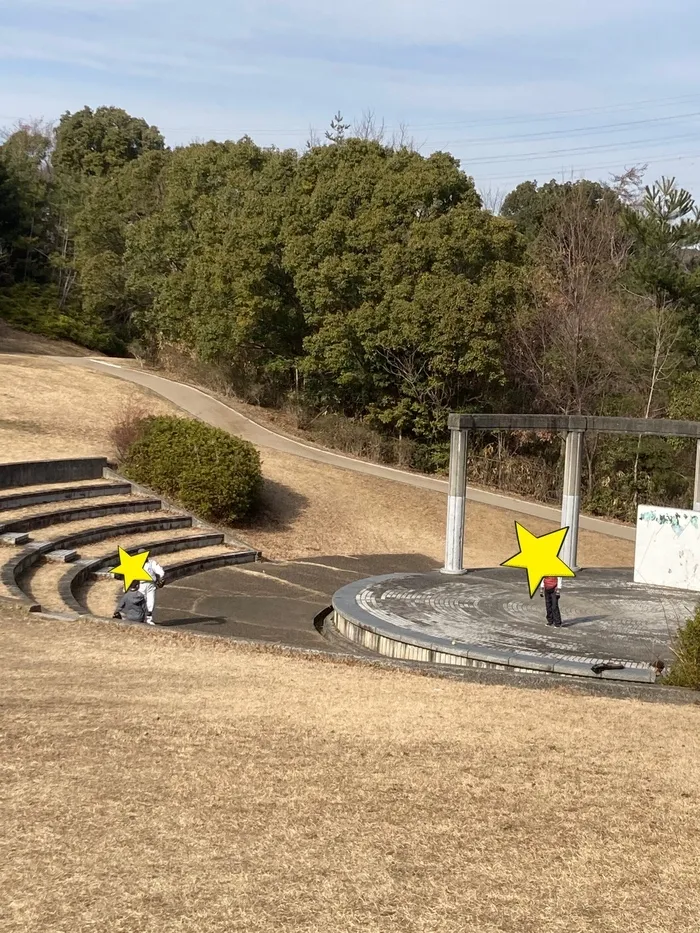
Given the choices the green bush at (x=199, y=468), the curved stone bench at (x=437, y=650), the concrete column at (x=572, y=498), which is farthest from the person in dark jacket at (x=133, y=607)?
the green bush at (x=199, y=468)

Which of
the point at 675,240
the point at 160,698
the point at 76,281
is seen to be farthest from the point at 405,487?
the point at 76,281

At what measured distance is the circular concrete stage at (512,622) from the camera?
11812mm

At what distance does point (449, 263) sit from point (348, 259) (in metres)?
3.25

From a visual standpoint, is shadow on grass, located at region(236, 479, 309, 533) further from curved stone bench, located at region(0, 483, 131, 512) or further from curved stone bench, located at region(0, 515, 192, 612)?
curved stone bench, located at region(0, 483, 131, 512)

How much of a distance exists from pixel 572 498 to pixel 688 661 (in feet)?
28.4

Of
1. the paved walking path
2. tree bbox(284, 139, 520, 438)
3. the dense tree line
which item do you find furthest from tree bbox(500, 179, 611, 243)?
the paved walking path

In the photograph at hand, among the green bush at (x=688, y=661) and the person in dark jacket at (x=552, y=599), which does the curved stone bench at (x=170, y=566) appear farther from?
the green bush at (x=688, y=661)

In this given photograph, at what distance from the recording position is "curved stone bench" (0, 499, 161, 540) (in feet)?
59.0

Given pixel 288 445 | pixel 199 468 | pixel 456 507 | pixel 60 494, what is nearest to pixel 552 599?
pixel 456 507

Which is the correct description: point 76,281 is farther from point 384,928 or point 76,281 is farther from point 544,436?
point 384,928

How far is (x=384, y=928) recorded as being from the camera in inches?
179

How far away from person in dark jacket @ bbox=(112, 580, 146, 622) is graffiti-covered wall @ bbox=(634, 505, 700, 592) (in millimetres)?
8109

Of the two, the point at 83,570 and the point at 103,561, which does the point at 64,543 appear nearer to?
the point at 103,561

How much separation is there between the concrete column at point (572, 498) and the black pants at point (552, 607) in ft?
15.5
